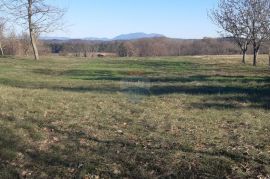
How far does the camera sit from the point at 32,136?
9508 mm

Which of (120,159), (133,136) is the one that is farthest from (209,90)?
(120,159)

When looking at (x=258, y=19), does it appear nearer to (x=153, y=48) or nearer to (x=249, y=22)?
(x=249, y=22)

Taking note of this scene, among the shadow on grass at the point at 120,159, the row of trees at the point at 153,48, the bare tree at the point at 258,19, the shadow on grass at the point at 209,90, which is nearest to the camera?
the shadow on grass at the point at 120,159

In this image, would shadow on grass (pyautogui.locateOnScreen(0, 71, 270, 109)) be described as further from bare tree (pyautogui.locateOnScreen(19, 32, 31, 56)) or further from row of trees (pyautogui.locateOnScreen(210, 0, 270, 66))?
bare tree (pyautogui.locateOnScreen(19, 32, 31, 56))

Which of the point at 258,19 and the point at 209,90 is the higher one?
the point at 258,19

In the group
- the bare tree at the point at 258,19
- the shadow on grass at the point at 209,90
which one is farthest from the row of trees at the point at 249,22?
the shadow on grass at the point at 209,90

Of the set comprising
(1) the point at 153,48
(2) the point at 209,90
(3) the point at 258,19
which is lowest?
(1) the point at 153,48

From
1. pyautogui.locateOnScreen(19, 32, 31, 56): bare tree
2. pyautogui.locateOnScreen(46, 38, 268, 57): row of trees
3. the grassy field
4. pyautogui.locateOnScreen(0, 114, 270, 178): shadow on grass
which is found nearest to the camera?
pyautogui.locateOnScreen(0, 114, 270, 178): shadow on grass

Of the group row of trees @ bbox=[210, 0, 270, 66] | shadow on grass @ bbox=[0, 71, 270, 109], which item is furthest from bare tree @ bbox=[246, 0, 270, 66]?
shadow on grass @ bbox=[0, 71, 270, 109]

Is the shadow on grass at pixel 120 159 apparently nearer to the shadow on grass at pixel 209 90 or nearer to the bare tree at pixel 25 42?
the shadow on grass at pixel 209 90

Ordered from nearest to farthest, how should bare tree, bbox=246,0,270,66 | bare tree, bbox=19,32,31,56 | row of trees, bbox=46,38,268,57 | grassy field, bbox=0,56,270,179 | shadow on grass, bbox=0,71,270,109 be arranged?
grassy field, bbox=0,56,270,179 → shadow on grass, bbox=0,71,270,109 → bare tree, bbox=246,0,270,66 → bare tree, bbox=19,32,31,56 → row of trees, bbox=46,38,268,57

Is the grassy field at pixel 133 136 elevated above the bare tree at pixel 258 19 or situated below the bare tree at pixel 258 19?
below

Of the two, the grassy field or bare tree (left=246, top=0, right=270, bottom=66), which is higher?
bare tree (left=246, top=0, right=270, bottom=66)

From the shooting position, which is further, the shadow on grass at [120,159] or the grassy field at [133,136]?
the grassy field at [133,136]
